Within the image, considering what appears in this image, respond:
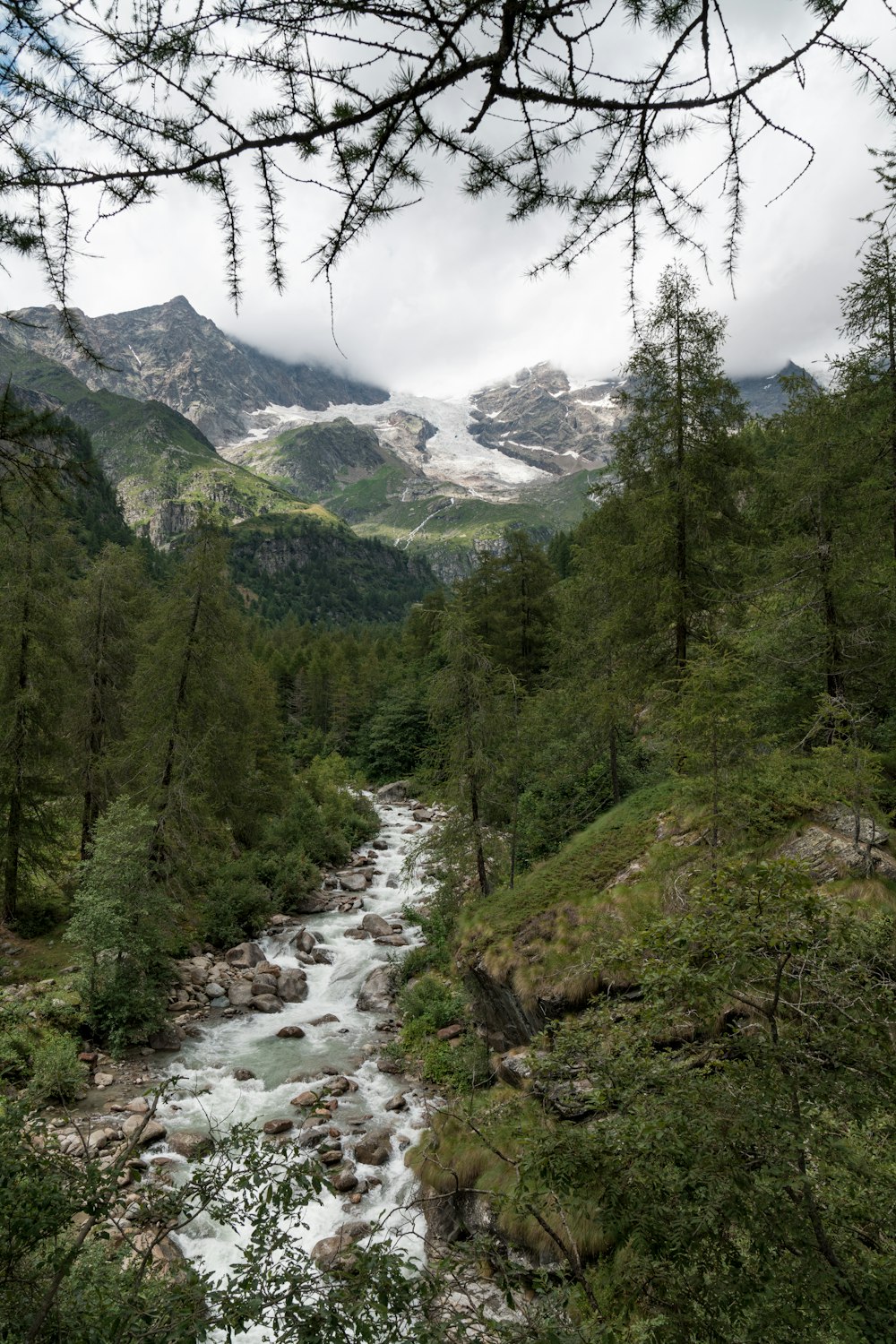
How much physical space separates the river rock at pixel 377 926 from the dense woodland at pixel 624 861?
1.29m

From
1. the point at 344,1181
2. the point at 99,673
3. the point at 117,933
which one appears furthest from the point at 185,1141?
the point at 99,673

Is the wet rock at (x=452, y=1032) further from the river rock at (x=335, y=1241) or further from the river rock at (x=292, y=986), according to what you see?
the river rock at (x=292, y=986)

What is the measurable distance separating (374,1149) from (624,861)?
21.5ft

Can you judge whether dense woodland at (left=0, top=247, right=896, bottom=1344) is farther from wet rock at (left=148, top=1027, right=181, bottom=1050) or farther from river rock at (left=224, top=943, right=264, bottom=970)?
river rock at (left=224, top=943, right=264, bottom=970)

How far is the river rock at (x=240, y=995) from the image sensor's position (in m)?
15.7

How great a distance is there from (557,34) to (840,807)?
30.0 ft

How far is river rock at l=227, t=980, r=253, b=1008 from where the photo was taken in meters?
15.7

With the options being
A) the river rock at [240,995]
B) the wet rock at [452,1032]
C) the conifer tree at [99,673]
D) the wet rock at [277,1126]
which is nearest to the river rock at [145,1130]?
the wet rock at [277,1126]

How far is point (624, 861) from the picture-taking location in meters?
11.3

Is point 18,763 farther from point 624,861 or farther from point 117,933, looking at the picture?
point 624,861

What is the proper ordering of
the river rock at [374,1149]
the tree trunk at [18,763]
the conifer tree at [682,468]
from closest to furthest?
the river rock at [374,1149]
the conifer tree at [682,468]
the tree trunk at [18,763]

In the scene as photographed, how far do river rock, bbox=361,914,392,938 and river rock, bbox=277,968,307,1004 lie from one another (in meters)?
3.19

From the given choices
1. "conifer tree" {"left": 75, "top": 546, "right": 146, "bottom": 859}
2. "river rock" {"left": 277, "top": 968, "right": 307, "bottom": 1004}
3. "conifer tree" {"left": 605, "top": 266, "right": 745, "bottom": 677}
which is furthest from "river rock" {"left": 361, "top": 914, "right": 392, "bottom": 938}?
"conifer tree" {"left": 605, "top": 266, "right": 745, "bottom": 677}

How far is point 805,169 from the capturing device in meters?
2.58
